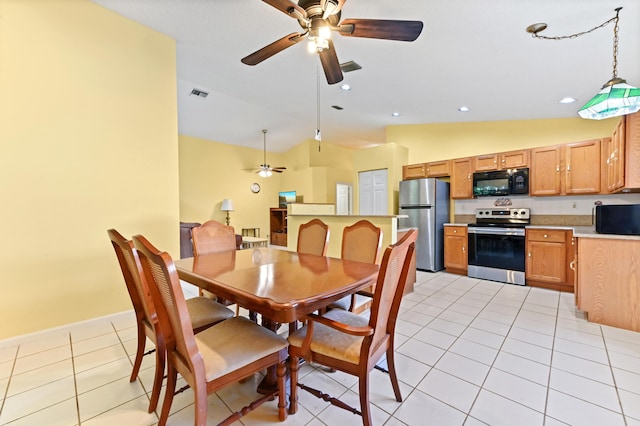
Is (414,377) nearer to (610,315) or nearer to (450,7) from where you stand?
(610,315)

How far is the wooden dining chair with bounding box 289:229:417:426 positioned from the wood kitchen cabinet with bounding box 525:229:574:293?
3.35 meters

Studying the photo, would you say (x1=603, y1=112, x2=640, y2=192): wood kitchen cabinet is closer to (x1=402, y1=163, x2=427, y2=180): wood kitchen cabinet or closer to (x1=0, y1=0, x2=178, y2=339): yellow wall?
(x1=402, y1=163, x2=427, y2=180): wood kitchen cabinet

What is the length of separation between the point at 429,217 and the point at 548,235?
1.60 metres

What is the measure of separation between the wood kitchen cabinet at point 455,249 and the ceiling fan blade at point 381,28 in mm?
3536

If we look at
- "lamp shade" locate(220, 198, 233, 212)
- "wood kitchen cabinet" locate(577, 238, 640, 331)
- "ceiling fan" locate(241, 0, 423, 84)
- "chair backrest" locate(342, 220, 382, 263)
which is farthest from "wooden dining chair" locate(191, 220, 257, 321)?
"lamp shade" locate(220, 198, 233, 212)

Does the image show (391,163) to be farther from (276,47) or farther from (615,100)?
(276,47)

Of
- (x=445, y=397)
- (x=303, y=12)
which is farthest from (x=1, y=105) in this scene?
(x=445, y=397)

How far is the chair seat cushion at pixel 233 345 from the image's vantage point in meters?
1.22

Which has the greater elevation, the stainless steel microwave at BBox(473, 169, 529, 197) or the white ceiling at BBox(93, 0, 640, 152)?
the white ceiling at BBox(93, 0, 640, 152)

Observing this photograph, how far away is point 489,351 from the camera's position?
217 centimetres

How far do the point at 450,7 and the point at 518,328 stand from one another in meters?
2.95

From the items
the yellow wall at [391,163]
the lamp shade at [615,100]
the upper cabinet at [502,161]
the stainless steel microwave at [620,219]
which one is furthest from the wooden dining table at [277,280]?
the upper cabinet at [502,161]

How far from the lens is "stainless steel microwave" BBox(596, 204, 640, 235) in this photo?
2.56 metres

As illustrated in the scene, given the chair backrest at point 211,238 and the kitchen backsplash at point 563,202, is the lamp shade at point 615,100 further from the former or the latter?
the chair backrest at point 211,238
